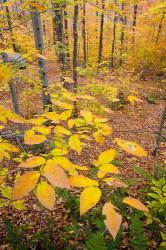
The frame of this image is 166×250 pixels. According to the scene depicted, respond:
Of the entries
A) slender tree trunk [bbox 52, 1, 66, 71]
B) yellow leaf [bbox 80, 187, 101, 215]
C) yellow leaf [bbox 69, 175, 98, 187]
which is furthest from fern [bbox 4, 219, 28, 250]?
slender tree trunk [bbox 52, 1, 66, 71]

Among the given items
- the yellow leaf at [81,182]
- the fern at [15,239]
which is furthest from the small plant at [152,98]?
the yellow leaf at [81,182]

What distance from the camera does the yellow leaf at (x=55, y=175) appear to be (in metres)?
1.12

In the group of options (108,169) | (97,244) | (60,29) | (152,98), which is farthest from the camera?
Answer: (152,98)

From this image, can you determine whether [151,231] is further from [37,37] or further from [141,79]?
[141,79]

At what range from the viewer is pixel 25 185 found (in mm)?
1149

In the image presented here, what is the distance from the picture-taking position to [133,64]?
1966 centimetres

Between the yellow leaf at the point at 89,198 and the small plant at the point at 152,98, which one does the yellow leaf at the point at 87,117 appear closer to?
the yellow leaf at the point at 89,198

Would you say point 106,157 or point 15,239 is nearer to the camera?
point 106,157

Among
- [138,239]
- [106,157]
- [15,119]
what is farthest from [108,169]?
[138,239]

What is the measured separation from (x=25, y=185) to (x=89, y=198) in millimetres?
322

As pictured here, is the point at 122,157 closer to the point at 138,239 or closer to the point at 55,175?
the point at 138,239

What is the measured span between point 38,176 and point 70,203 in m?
4.01

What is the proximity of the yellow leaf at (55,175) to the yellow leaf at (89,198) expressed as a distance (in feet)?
0.50

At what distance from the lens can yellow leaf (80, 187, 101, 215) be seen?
1.20m
